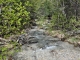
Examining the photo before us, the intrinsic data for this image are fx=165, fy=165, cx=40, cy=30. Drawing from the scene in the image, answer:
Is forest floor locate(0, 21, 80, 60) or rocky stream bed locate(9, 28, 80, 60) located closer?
rocky stream bed locate(9, 28, 80, 60)

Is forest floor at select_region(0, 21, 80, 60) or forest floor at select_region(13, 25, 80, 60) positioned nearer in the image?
forest floor at select_region(13, 25, 80, 60)

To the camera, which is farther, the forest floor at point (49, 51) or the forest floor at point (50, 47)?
→ the forest floor at point (50, 47)

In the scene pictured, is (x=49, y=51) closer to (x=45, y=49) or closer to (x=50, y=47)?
(x=45, y=49)

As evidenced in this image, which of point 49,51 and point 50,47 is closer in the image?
point 49,51

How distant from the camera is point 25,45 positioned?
21.9m

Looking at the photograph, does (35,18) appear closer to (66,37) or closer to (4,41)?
(66,37)

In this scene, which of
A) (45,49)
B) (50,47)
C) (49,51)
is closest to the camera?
(49,51)

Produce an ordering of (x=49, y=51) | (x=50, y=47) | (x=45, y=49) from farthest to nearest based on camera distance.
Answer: (x=50, y=47) → (x=45, y=49) → (x=49, y=51)

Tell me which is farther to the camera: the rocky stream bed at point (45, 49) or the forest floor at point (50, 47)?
the forest floor at point (50, 47)

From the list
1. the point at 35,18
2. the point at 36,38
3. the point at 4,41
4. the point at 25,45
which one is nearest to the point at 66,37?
the point at 36,38

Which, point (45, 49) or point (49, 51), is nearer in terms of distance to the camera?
point (49, 51)

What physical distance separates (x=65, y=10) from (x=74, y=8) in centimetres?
163

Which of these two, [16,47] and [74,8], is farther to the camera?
[74,8]

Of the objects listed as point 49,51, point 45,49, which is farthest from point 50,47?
point 49,51
